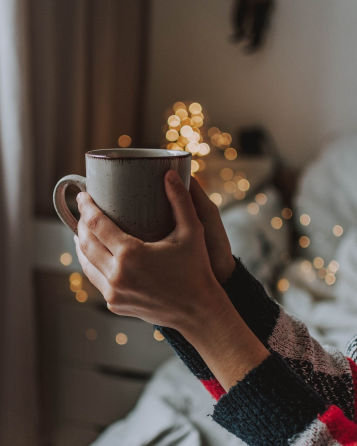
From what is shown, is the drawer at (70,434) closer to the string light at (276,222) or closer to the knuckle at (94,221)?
the string light at (276,222)

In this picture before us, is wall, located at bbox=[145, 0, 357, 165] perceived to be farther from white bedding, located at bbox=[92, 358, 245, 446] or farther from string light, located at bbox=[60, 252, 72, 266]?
white bedding, located at bbox=[92, 358, 245, 446]

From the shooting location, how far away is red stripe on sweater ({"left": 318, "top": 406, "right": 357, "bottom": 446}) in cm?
41

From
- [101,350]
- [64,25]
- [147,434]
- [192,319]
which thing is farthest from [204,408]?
Answer: [64,25]

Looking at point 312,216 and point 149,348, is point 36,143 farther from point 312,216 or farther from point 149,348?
point 312,216

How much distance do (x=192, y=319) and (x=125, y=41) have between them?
1.62 metres

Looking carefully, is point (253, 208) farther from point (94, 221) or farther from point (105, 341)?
point (94, 221)

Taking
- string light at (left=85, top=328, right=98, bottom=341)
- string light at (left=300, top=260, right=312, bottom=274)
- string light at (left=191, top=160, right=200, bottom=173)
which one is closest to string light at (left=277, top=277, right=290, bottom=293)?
string light at (left=300, top=260, right=312, bottom=274)

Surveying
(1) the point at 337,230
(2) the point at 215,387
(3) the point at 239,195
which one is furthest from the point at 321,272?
(2) the point at 215,387

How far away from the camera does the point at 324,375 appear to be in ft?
1.70

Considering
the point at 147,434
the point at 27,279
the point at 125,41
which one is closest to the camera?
the point at 147,434

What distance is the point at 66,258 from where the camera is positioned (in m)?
1.27

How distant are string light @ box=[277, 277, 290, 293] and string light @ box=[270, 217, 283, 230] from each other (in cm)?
21

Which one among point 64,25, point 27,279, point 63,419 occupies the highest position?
point 64,25

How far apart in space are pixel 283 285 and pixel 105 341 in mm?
555
